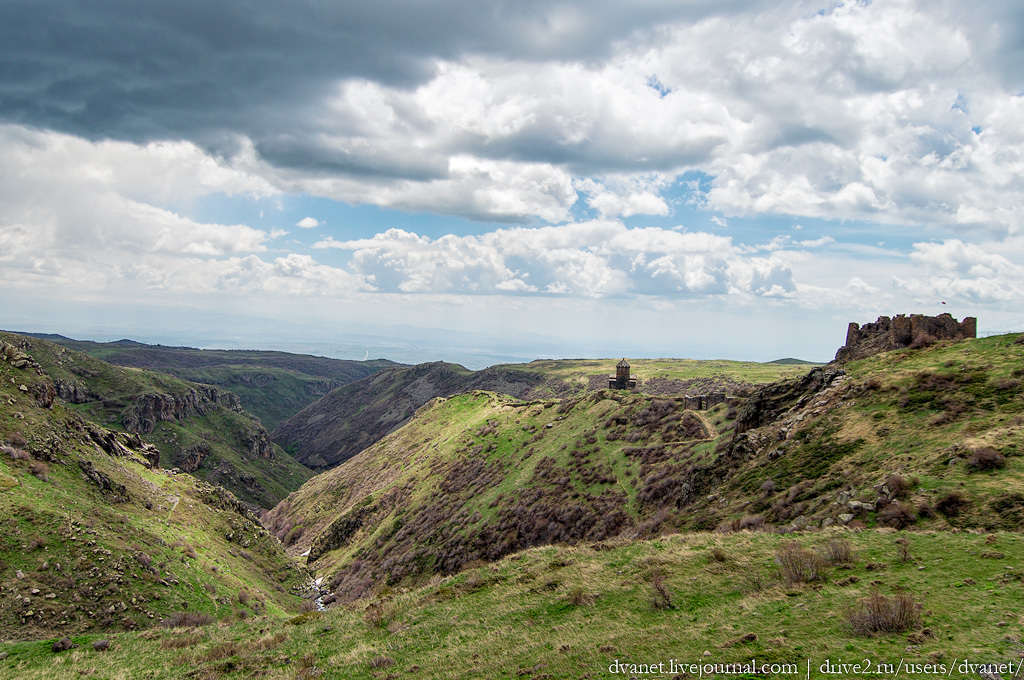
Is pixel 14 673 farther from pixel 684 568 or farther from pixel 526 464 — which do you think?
pixel 526 464

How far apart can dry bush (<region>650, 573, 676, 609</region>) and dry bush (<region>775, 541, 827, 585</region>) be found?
12.4ft

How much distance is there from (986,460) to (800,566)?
1059cm

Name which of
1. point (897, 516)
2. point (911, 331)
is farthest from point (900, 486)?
point (911, 331)

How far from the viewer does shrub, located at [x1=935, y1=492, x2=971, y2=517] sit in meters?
18.8

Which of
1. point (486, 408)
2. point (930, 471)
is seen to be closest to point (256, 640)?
point (930, 471)

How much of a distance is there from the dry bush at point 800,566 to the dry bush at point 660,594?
3.77 meters

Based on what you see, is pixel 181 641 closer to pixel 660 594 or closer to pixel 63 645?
pixel 63 645

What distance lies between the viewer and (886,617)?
12148mm

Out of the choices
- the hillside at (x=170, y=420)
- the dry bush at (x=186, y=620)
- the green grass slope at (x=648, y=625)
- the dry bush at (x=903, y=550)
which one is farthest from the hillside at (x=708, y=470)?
the hillside at (x=170, y=420)

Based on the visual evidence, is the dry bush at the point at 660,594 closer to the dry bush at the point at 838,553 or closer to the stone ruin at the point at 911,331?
the dry bush at the point at 838,553

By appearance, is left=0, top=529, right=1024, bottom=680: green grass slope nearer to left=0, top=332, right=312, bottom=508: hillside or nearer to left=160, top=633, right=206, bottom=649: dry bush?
left=160, top=633, right=206, bottom=649: dry bush

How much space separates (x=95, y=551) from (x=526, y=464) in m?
42.1

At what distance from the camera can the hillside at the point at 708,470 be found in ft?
70.6

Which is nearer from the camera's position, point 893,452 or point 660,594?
point 660,594
